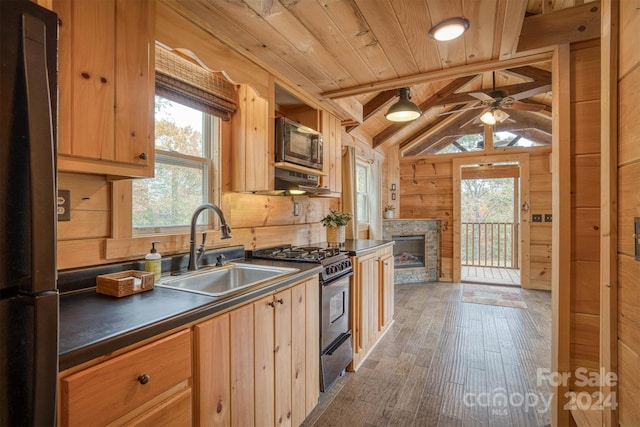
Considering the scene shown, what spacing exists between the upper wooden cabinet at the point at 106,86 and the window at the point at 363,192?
12.1 ft

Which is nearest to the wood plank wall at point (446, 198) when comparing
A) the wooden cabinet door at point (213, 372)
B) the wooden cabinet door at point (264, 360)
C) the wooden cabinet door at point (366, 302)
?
the wooden cabinet door at point (366, 302)

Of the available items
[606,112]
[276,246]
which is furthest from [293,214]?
[606,112]

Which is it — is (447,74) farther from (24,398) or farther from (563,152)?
(24,398)

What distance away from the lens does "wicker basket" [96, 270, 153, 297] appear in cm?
124

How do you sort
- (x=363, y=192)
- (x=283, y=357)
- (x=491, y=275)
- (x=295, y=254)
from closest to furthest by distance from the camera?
1. (x=283, y=357)
2. (x=295, y=254)
3. (x=363, y=192)
4. (x=491, y=275)

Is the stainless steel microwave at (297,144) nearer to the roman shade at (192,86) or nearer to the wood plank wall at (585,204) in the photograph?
the roman shade at (192,86)

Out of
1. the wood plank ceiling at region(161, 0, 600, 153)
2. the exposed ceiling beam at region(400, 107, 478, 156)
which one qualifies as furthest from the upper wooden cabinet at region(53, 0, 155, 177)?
the exposed ceiling beam at region(400, 107, 478, 156)

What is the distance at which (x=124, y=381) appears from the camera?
33.9 inches

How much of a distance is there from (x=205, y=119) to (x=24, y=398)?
182cm

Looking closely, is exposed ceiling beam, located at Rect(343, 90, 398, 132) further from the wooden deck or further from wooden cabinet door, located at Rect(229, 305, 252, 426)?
the wooden deck

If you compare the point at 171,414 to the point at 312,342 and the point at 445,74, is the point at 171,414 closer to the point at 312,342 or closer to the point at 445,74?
the point at 312,342

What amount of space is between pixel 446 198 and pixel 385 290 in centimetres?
318

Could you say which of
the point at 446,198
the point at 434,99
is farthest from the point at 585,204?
the point at 446,198

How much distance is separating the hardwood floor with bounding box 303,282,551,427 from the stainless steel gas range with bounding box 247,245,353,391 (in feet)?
0.66
